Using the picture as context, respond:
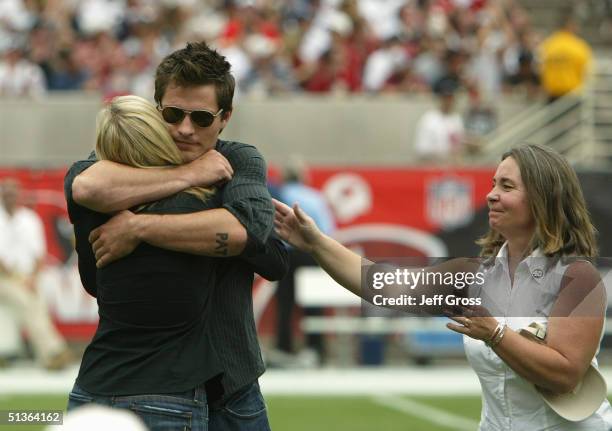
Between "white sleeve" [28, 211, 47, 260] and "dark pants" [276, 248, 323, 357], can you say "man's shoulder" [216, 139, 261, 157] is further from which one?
"white sleeve" [28, 211, 47, 260]

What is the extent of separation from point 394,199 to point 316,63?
11.3ft

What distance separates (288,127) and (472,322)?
13.4 meters

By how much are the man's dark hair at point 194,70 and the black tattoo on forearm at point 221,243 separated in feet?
1.54

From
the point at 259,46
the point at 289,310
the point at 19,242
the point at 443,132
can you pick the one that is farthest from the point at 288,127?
the point at 19,242

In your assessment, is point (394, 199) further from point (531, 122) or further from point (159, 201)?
point (159, 201)

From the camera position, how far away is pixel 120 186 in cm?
394

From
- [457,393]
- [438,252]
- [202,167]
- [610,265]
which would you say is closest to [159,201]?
[202,167]

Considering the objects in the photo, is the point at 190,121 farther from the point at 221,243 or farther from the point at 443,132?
the point at 443,132

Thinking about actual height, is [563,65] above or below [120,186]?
above

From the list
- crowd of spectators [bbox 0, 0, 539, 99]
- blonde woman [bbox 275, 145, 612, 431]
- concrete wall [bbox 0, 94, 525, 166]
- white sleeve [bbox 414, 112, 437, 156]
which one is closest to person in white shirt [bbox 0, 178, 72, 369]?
concrete wall [bbox 0, 94, 525, 166]

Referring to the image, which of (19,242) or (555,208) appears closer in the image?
(555,208)

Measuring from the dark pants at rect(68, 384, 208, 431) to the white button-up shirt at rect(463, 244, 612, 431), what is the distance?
98 centimetres

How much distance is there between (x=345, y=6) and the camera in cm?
1822

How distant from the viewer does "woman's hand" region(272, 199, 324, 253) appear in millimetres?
4578
